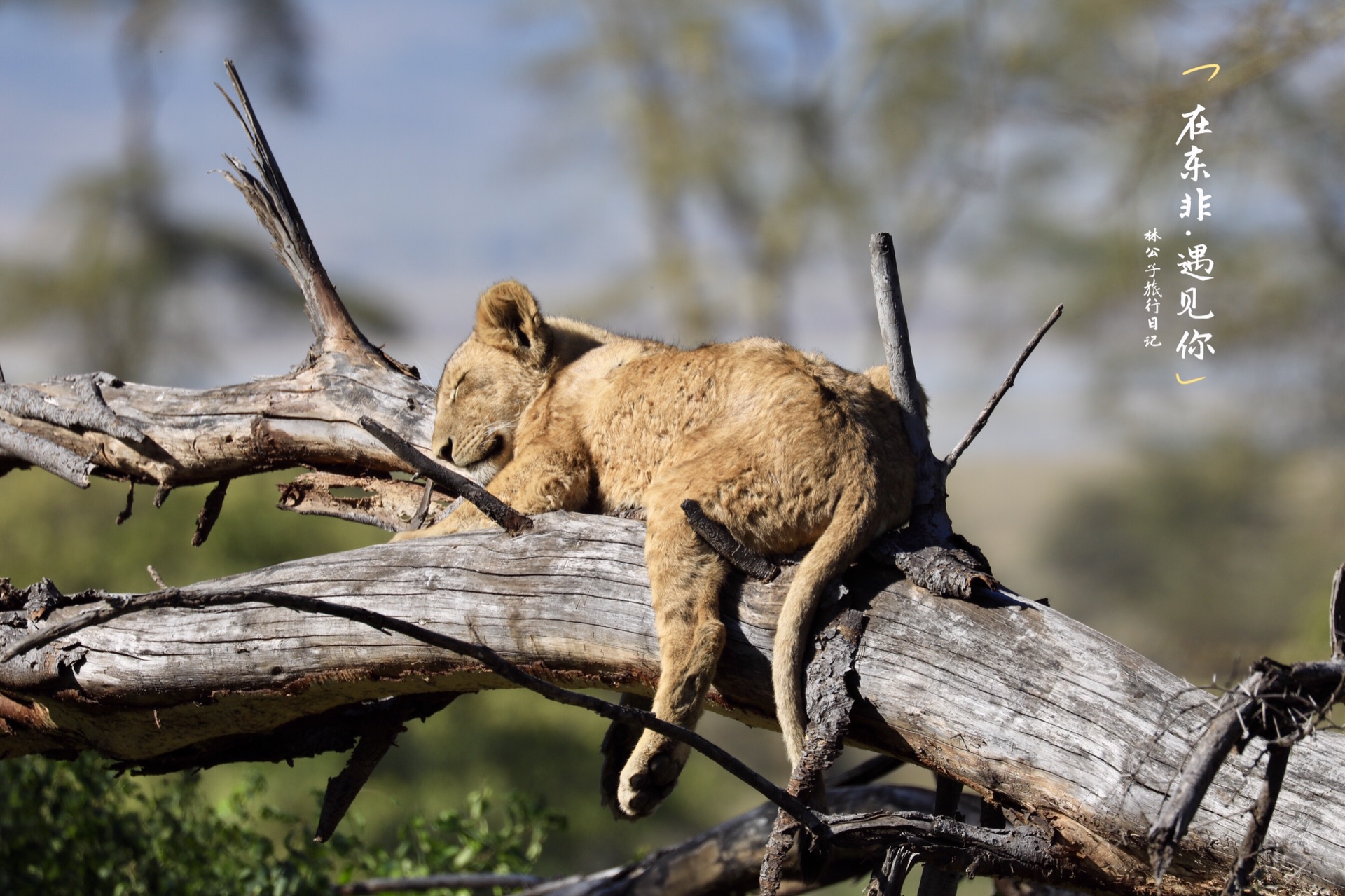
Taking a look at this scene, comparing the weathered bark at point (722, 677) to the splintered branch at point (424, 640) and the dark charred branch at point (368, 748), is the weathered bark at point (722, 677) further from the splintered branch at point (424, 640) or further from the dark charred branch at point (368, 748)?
the splintered branch at point (424, 640)

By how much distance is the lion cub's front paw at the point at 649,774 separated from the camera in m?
2.77

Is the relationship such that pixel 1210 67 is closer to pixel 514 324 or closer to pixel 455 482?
pixel 514 324

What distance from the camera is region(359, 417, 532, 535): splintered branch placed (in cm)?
271

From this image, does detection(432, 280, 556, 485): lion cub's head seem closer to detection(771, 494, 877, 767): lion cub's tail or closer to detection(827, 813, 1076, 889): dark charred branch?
detection(771, 494, 877, 767): lion cub's tail

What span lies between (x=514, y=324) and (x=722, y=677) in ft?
5.84

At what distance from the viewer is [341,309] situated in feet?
14.5

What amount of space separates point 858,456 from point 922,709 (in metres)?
0.71

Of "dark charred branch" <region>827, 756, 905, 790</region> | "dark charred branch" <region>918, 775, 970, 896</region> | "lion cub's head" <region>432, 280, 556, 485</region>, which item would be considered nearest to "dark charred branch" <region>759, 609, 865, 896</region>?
"dark charred branch" <region>918, 775, 970, 896</region>

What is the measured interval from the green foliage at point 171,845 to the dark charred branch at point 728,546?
2.68 meters

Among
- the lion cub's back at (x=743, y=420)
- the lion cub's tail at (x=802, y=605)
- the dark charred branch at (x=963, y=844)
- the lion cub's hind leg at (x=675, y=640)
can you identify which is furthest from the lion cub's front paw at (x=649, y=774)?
the lion cub's back at (x=743, y=420)

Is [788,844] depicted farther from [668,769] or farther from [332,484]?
[332,484]

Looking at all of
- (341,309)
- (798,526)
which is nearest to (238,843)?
(341,309)

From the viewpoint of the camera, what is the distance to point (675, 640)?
2703 mm

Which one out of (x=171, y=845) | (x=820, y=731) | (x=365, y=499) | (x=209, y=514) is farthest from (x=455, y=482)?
(x=171, y=845)
